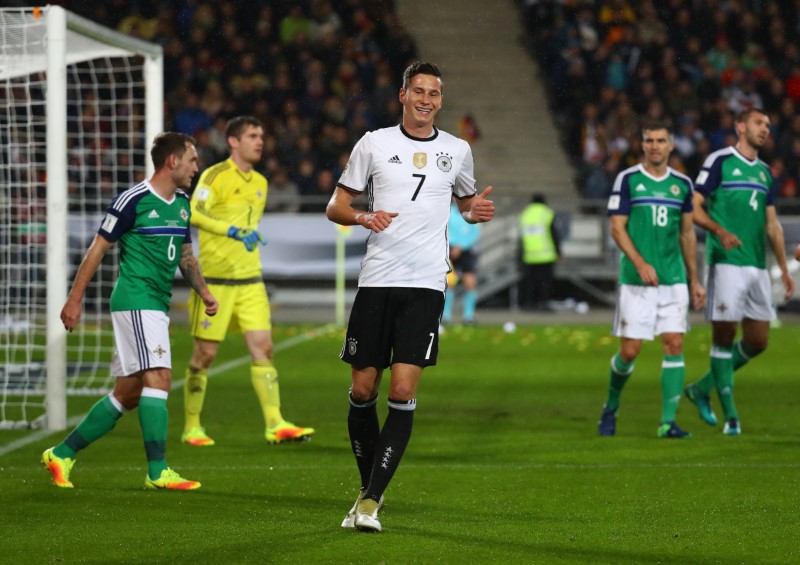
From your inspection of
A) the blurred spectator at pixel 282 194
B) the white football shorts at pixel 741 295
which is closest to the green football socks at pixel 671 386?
the white football shorts at pixel 741 295

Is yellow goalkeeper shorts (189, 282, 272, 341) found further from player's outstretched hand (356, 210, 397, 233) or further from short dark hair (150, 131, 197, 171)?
player's outstretched hand (356, 210, 397, 233)

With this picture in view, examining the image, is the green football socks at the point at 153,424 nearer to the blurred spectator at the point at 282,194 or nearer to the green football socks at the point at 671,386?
the green football socks at the point at 671,386

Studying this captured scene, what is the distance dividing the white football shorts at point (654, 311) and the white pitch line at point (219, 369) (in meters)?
4.08

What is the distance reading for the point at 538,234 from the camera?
23484mm

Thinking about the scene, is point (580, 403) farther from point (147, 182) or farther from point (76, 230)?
point (76, 230)

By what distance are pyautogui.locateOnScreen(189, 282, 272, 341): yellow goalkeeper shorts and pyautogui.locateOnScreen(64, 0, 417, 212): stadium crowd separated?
574 inches

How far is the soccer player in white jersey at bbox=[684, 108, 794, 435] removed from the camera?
10.2 metres

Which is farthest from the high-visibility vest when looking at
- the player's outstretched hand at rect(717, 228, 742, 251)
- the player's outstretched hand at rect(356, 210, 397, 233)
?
the player's outstretched hand at rect(356, 210, 397, 233)

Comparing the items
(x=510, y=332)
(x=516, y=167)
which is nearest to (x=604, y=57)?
(x=516, y=167)

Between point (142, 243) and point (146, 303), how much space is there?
33cm

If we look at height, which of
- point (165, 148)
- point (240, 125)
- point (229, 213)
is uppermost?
point (240, 125)

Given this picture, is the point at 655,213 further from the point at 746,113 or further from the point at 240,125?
the point at 240,125

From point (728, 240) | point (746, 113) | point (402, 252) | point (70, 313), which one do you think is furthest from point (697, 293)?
point (70, 313)

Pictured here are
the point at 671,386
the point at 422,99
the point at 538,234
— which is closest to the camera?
the point at 422,99
